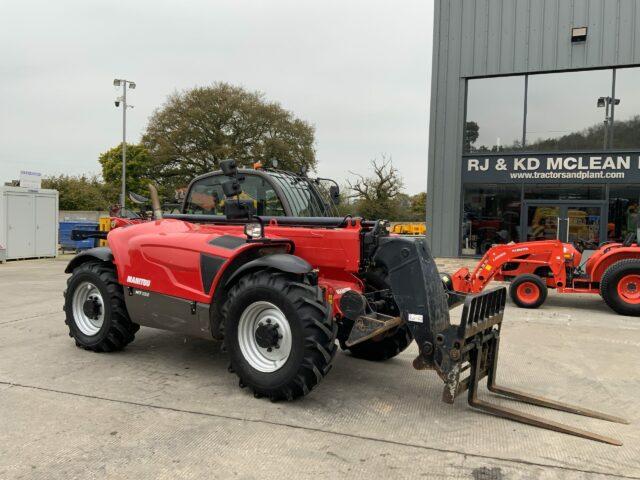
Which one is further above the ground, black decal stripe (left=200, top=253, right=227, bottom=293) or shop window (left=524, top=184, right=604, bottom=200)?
shop window (left=524, top=184, right=604, bottom=200)

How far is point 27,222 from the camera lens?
17.7m

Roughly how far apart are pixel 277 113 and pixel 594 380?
40155mm

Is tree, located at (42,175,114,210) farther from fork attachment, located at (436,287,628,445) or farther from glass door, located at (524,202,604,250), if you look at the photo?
fork attachment, located at (436,287,628,445)

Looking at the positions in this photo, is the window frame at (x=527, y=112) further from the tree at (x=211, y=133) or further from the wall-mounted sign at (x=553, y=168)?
the tree at (x=211, y=133)

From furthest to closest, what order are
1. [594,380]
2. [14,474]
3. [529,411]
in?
[594,380] < [529,411] < [14,474]

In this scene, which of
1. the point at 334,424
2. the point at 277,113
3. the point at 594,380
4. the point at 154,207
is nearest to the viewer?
the point at 334,424

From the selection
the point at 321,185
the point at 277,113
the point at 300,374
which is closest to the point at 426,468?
the point at 300,374

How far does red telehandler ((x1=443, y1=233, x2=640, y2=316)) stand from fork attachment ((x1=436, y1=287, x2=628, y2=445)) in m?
4.52

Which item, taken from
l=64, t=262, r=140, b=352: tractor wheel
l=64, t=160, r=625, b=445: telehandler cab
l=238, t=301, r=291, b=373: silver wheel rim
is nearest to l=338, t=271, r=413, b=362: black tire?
l=64, t=160, r=625, b=445: telehandler cab

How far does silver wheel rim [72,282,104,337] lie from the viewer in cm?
561

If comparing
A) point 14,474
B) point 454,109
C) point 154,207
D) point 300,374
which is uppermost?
point 454,109

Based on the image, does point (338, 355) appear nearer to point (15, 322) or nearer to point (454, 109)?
point (15, 322)

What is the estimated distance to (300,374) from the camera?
399cm

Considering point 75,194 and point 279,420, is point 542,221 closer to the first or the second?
point 279,420
